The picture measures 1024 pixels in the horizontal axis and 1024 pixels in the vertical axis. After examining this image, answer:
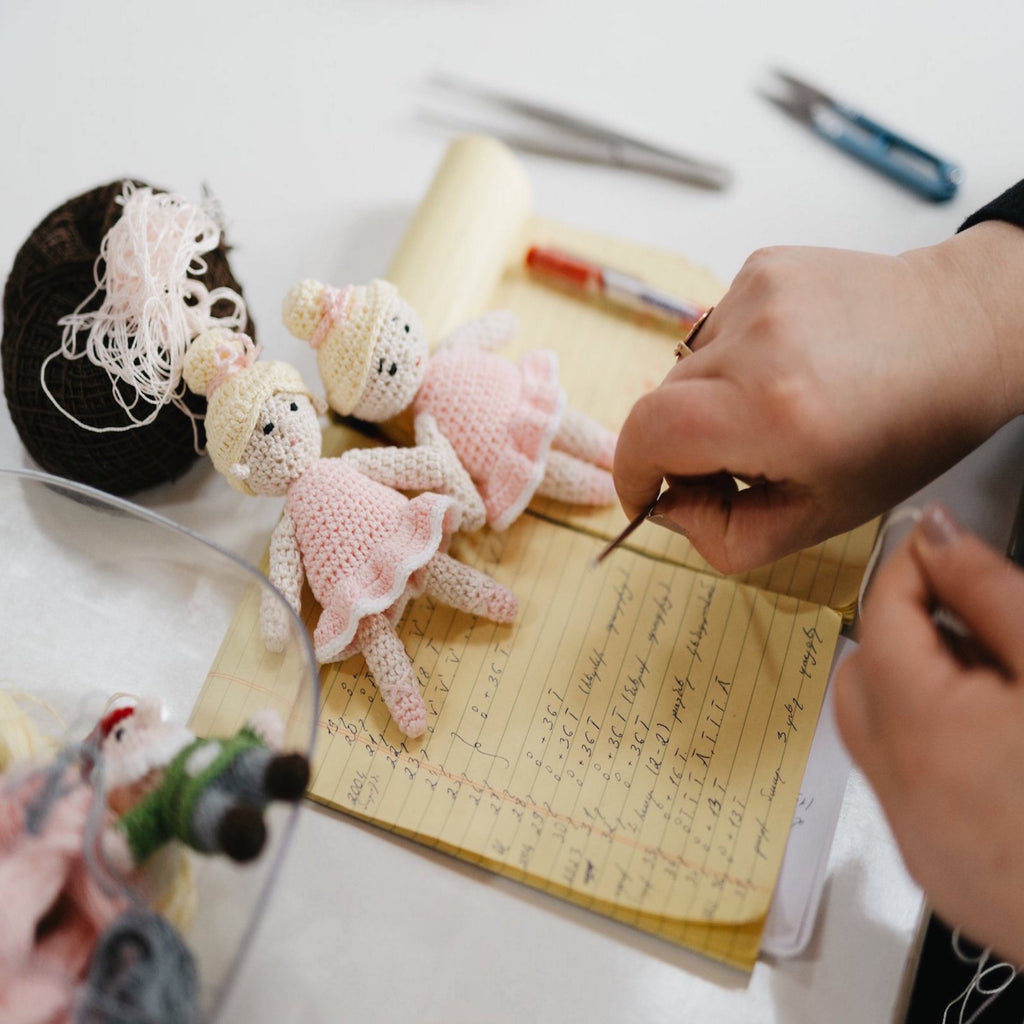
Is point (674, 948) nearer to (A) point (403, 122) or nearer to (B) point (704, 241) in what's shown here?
(B) point (704, 241)

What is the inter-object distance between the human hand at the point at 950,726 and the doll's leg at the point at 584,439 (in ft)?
0.84

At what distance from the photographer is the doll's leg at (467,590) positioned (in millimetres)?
614

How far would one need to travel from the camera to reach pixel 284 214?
0.83 meters

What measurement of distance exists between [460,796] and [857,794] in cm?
25

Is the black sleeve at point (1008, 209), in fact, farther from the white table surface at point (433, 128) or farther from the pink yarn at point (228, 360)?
the pink yarn at point (228, 360)

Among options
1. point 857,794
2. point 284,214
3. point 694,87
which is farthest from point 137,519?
point 694,87

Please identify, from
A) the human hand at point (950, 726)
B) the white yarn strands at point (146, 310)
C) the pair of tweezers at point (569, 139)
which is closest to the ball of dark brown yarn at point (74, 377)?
the white yarn strands at point (146, 310)

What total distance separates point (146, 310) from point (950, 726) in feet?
1.73

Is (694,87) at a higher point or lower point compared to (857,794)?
higher

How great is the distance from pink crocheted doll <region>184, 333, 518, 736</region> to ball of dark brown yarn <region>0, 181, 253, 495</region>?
67mm

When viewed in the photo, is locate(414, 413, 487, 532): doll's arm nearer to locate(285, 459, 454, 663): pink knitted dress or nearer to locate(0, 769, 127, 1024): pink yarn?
locate(285, 459, 454, 663): pink knitted dress

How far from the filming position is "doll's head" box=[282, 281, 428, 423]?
615mm

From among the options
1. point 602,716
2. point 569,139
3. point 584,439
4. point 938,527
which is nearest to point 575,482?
point 584,439

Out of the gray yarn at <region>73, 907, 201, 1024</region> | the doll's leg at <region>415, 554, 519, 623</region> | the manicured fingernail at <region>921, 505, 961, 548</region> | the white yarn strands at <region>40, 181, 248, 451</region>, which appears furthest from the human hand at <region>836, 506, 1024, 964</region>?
the white yarn strands at <region>40, 181, 248, 451</region>
